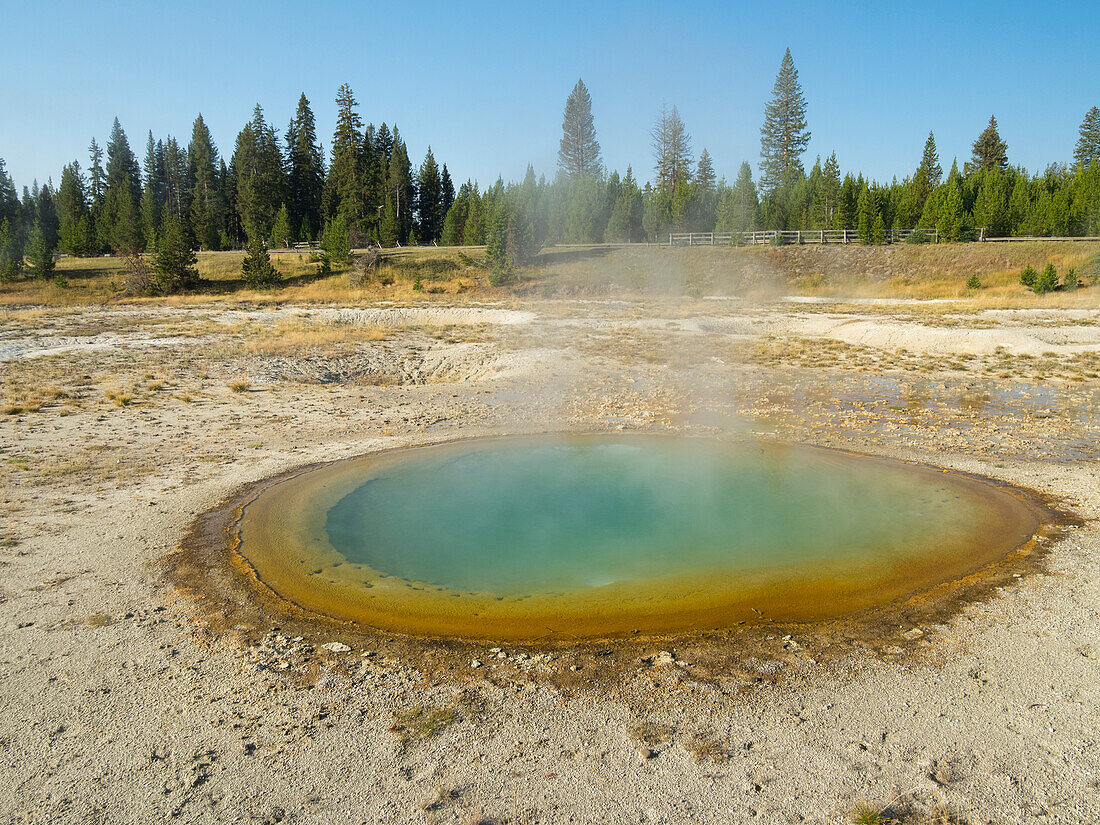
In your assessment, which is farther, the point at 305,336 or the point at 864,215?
the point at 864,215

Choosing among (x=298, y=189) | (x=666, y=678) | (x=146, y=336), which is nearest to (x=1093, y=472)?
(x=666, y=678)

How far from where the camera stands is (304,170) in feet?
194

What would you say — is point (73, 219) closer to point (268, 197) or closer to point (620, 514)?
point (268, 197)

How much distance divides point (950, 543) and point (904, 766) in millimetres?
3574

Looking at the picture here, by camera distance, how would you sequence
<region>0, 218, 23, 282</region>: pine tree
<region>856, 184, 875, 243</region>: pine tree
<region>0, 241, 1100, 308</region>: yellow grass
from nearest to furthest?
<region>0, 241, 1100, 308</region>: yellow grass, <region>0, 218, 23, 282</region>: pine tree, <region>856, 184, 875, 243</region>: pine tree

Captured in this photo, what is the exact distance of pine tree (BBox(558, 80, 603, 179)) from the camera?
185 feet

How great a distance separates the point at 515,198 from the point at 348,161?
861 inches

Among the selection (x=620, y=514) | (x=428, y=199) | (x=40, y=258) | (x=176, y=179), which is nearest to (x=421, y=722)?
Result: (x=620, y=514)

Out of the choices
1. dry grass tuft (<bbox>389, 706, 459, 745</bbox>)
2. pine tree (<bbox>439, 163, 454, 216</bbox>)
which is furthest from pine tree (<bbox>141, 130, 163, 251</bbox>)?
dry grass tuft (<bbox>389, 706, 459, 745</bbox>)

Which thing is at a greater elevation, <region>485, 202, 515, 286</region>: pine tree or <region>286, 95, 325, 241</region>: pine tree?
<region>286, 95, 325, 241</region>: pine tree

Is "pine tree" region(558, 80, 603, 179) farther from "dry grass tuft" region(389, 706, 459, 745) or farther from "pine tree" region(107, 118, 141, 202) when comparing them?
"dry grass tuft" region(389, 706, 459, 745)

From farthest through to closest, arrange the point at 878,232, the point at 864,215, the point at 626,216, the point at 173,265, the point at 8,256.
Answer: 1. the point at 626,216
2. the point at 864,215
3. the point at 8,256
4. the point at 878,232
5. the point at 173,265

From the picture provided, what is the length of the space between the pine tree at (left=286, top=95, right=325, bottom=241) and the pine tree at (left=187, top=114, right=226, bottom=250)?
6118mm

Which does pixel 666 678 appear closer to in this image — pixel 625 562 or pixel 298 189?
pixel 625 562
